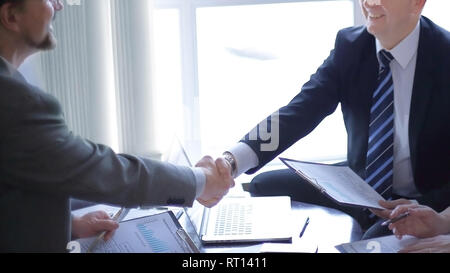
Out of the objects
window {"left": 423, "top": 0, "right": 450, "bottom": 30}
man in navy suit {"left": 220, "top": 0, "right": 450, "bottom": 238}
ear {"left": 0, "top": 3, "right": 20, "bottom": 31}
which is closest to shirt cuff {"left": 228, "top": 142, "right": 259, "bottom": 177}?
man in navy suit {"left": 220, "top": 0, "right": 450, "bottom": 238}

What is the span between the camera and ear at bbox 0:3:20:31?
109 centimetres

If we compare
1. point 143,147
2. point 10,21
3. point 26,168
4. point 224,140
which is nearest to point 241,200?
point 224,140

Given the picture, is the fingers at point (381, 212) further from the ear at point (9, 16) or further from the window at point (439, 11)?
the ear at point (9, 16)

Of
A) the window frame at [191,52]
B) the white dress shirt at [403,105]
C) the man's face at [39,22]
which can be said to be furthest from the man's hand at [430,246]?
the man's face at [39,22]

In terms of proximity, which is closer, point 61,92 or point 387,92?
point 61,92

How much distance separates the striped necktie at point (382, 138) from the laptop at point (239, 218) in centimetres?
23

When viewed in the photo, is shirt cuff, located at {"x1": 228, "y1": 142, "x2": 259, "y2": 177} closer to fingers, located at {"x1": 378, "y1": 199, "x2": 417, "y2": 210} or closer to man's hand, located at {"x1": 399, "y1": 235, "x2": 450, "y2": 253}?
fingers, located at {"x1": 378, "y1": 199, "x2": 417, "y2": 210}

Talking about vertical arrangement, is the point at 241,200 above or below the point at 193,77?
below

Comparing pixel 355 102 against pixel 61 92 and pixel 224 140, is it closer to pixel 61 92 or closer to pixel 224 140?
pixel 224 140

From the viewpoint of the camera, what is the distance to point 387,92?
4.91ft

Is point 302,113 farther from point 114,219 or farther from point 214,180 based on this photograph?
point 114,219

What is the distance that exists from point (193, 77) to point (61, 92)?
1.14ft

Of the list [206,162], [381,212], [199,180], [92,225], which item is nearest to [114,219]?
[92,225]
